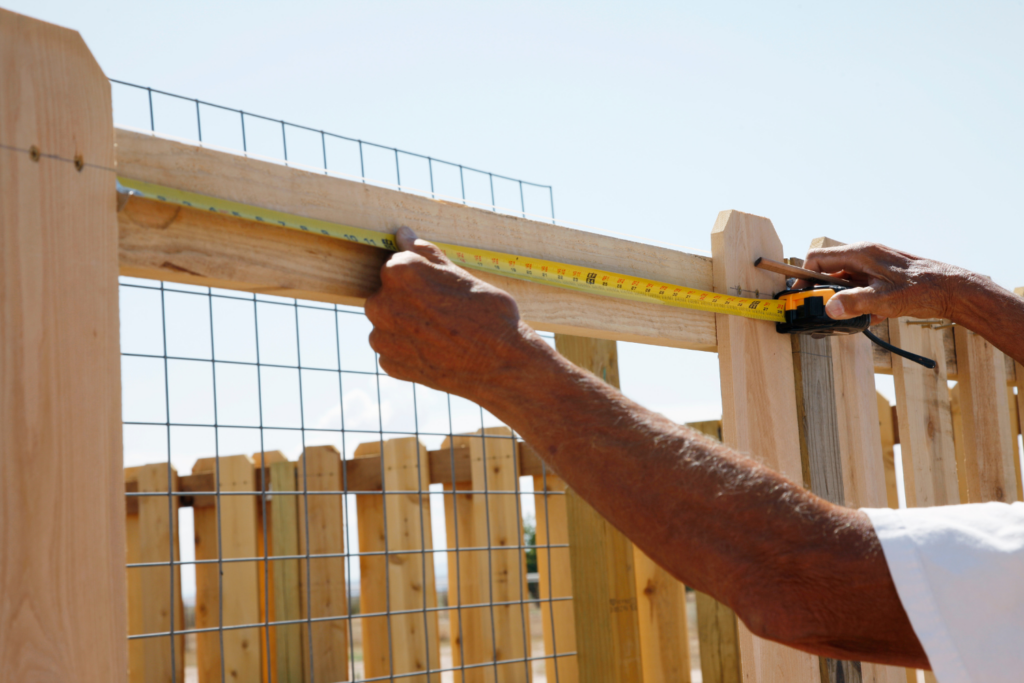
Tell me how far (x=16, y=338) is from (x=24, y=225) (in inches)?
5.1

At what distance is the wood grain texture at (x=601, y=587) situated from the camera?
270 centimetres

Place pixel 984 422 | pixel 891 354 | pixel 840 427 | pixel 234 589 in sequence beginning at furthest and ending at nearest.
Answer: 1. pixel 234 589
2. pixel 984 422
3. pixel 891 354
4. pixel 840 427

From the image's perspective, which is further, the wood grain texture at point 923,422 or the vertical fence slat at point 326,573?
the vertical fence slat at point 326,573

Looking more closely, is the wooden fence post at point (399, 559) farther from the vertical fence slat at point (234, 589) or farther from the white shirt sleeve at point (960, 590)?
the white shirt sleeve at point (960, 590)

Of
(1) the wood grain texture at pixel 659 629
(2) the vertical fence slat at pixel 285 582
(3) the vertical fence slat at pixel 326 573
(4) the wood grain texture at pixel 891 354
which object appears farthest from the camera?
(2) the vertical fence slat at pixel 285 582

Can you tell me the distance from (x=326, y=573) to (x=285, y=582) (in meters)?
0.42

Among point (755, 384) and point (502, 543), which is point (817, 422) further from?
point (502, 543)

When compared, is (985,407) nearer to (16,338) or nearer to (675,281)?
(675,281)

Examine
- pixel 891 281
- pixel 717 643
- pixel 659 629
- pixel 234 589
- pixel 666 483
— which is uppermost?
pixel 891 281

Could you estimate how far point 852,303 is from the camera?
6.12 ft

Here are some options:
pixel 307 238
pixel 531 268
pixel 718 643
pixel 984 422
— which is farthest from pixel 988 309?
pixel 718 643

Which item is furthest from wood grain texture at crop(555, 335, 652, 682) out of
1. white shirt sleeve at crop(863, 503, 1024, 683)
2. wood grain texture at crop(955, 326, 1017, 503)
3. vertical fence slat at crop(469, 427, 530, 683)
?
white shirt sleeve at crop(863, 503, 1024, 683)

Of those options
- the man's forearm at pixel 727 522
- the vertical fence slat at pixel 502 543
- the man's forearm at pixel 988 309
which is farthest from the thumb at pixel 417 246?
the vertical fence slat at pixel 502 543

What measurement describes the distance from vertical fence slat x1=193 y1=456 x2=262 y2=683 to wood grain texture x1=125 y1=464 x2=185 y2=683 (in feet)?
0.57
